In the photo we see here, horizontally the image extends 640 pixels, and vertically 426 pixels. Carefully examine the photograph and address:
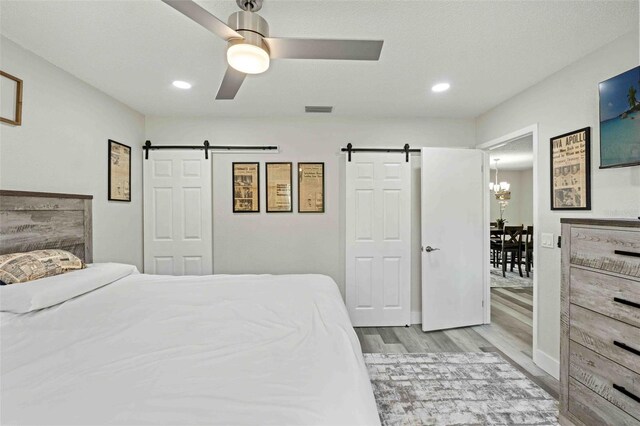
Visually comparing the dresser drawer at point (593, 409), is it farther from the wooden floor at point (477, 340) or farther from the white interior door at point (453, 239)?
the white interior door at point (453, 239)

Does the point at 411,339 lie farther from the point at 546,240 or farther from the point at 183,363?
the point at 183,363

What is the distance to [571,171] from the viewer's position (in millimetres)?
2246

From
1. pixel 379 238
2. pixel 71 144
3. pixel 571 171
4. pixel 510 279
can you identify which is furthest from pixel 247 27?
pixel 510 279

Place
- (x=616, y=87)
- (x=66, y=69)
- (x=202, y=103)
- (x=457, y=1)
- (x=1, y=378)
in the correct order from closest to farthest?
(x=1, y=378) < (x=457, y=1) < (x=616, y=87) < (x=66, y=69) < (x=202, y=103)

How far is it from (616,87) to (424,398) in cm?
248

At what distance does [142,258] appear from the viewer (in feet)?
11.4

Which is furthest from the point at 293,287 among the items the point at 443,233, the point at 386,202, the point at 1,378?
the point at 443,233

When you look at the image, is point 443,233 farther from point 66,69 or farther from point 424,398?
point 66,69

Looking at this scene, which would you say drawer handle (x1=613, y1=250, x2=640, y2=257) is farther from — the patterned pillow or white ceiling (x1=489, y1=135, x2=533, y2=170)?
white ceiling (x1=489, y1=135, x2=533, y2=170)

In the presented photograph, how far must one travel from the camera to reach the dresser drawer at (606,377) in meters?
1.42

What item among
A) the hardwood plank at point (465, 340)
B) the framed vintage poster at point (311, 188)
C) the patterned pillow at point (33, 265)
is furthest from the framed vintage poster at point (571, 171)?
the patterned pillow at point (33, 265)

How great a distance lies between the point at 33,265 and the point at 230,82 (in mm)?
1705

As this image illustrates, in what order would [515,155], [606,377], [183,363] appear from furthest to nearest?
[515,155] → [606,377] → [183,363]

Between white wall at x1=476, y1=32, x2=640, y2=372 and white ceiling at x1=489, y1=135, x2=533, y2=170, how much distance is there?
213cm
